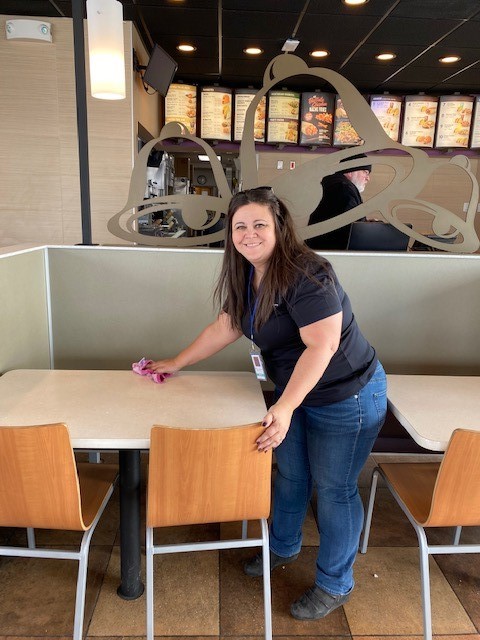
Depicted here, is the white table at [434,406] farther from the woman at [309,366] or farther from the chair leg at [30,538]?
the chair leg at [30,538]

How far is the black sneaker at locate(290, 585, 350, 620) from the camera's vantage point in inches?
64.8

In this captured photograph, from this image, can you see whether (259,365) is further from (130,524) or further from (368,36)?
(368,36)

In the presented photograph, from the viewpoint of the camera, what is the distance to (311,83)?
571cm

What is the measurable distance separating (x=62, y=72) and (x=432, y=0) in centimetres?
295

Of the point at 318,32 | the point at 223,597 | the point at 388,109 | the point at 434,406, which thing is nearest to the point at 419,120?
the point at 388,109

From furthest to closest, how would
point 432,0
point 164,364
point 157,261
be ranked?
point 432,0, point 157,261, point 164,364

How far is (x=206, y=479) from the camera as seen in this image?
1.32 m

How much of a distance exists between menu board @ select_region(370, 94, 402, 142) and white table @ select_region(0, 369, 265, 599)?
513 cm

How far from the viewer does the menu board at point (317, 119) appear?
5.78 m

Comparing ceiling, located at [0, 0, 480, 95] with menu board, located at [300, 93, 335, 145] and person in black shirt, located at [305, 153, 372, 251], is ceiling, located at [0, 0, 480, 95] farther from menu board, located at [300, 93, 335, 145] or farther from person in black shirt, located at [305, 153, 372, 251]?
person in black shirt, located at [305, 153, 372, 251]

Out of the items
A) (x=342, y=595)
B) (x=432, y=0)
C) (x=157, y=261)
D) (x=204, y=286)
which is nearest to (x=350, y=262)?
(x=204, y=286)

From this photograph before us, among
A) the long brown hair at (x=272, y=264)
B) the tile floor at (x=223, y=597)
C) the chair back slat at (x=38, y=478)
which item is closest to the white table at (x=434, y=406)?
the long brown hair at (x=272, y=264)

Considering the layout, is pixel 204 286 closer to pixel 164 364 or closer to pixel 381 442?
pixel 164 364

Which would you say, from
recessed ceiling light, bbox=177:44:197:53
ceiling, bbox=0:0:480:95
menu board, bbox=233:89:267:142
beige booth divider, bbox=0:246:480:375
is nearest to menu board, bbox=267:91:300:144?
menu board, bbox=233:89:267:142
